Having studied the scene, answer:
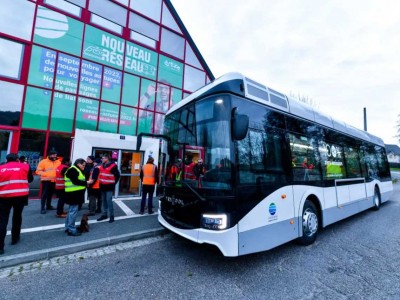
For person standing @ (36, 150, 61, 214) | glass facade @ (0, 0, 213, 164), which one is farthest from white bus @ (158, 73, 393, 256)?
glass facade @ (0, 0, 213, 164)

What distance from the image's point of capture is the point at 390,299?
2.64 meters

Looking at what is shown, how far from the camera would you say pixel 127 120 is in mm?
11203

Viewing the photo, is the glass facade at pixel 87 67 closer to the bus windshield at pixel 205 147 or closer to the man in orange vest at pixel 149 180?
the man in orange vest at pixel 149 180

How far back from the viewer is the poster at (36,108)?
8.67 metres

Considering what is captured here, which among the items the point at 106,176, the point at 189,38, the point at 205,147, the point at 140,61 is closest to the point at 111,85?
the point at 140,61

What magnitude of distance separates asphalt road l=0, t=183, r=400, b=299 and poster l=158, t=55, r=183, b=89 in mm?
10548

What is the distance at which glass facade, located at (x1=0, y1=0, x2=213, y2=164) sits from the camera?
28.2ft

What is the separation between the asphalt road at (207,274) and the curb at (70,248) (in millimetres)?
151

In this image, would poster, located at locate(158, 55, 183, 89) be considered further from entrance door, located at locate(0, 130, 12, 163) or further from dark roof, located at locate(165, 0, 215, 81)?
entrance door, located at locate(0, 130, 12, 163)

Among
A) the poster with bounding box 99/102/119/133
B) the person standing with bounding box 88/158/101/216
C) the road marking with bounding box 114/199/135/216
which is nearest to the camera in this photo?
the person standing with bounding box 88/158/101/216

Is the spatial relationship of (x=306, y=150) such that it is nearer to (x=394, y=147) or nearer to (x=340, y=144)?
(x=340, y=144)

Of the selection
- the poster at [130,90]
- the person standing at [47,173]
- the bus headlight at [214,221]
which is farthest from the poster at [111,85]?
the bus headlight at [214,221]

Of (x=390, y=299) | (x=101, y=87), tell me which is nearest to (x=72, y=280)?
(x=390, y=299)

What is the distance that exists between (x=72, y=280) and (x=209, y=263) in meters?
2.11
